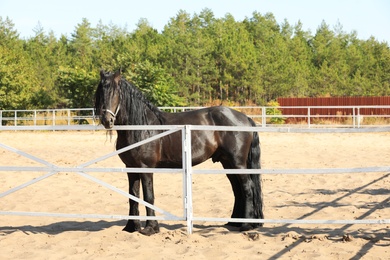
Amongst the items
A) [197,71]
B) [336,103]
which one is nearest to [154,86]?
[336,103]

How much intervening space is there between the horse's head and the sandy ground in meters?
1.49

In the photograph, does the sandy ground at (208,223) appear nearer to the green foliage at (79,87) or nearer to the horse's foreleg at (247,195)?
the horse's foreleg at (247,195)

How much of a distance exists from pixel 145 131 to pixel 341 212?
316cm

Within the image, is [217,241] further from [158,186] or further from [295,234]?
[158,186]

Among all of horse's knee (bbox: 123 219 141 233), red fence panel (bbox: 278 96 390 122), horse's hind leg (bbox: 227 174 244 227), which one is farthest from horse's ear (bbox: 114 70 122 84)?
red fence panel (bbox: 278 96 390 122)

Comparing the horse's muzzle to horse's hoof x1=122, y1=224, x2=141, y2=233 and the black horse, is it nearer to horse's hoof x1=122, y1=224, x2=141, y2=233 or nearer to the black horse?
the black horse

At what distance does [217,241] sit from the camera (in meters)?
6.45

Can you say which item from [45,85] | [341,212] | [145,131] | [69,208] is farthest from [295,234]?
[45,85]

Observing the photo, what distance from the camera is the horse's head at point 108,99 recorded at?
6.78m

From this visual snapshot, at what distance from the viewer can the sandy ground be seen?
6.03 metres

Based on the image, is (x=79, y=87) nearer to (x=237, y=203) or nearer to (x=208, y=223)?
A: (x=208, y=223)

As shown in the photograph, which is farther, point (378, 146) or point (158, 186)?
point (378, 146)

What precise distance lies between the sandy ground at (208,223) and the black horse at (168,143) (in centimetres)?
40

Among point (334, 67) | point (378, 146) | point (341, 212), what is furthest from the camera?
point (334, 67)
